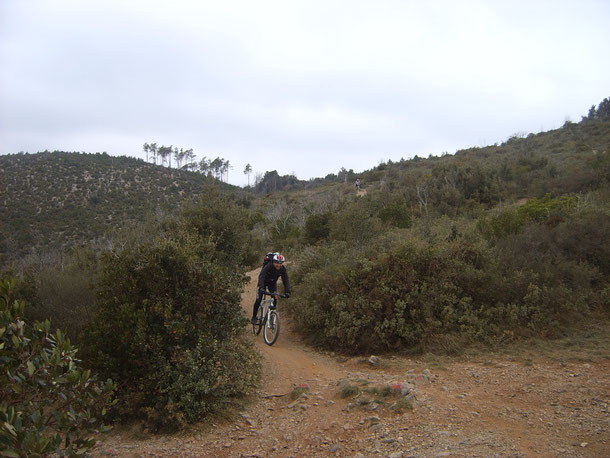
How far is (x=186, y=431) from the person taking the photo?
188 inches

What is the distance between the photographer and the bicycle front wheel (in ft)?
27.1

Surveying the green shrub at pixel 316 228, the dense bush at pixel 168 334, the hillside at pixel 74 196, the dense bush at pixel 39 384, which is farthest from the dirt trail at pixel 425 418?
the hillside at pixel 74 196

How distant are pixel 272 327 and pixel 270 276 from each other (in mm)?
1072

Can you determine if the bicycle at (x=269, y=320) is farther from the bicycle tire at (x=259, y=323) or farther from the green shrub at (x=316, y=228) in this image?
the green shrub at (x=316, y=228)

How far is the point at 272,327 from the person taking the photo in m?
8.38

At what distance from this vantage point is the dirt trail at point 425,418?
4.16 meters

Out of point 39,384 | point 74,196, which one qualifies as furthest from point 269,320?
point 74,196

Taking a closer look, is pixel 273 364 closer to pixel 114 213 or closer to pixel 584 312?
pixel 584 312

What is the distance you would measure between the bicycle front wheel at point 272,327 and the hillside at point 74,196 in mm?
23359

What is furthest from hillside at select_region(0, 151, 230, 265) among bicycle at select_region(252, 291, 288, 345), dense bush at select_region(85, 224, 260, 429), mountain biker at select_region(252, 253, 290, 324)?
dense bush at select_region(85, 224, 260, 429)

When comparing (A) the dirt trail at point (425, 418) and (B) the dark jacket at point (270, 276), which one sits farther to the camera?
(B) the dark jacket at point (270, 276)

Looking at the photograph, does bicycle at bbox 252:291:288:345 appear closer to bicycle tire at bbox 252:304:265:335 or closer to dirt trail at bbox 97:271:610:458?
bicycle tire at bbox 252:304:265:335

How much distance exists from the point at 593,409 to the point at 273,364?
4.51 metres

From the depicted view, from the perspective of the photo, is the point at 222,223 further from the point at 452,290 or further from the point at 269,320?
the point at 452,290
